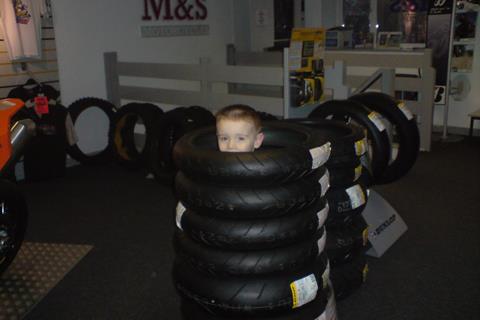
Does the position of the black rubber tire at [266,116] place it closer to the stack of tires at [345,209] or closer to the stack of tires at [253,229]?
the stack of tires at [345,209]

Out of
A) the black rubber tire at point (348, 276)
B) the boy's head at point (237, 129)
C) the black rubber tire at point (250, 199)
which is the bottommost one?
the black rubber tire at point (348, 276)

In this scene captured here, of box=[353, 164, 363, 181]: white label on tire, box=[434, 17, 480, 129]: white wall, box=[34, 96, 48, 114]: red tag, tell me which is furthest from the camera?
box=[434, 17, 480, 129]: white wall

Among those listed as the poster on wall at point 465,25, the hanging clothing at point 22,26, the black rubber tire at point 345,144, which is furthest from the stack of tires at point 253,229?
the poster on wall at point 465,25

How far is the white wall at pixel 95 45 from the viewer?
5.31 m

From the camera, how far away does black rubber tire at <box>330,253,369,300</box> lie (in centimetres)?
259

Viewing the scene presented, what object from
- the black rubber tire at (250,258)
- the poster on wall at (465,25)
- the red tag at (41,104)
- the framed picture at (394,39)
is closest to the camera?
the black rubber tire at (250,258)

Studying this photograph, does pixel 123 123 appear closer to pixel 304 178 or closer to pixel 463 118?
pixel 304 178

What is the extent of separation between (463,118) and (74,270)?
17.6ft

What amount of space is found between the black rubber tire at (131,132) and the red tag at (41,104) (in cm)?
73

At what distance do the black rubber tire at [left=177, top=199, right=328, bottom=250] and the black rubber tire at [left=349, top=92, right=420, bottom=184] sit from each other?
164cm

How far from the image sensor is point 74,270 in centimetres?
308

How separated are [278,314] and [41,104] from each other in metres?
3.74

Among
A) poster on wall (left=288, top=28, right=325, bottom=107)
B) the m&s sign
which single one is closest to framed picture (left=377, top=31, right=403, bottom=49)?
the m&s sign

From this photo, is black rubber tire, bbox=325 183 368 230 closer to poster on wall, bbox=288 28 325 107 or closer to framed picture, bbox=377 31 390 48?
poster on wall, bbox=288 28 325 107
